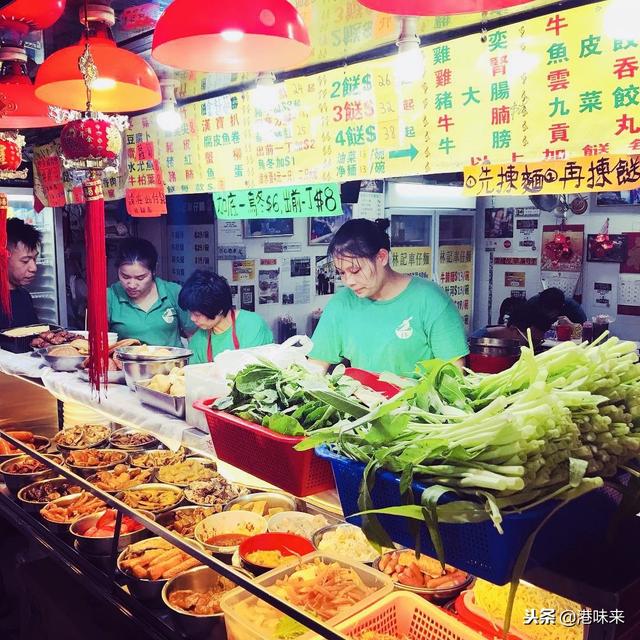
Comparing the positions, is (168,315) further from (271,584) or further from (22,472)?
(271,584)

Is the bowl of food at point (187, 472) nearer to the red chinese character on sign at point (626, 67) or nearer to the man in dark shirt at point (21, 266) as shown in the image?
the red chinese character on sign at point (626, 67)

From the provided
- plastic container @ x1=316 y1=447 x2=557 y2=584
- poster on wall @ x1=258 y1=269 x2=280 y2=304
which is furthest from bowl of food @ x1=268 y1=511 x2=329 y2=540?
poster on wall @ x1=258 y1=269 x2=280 y2=304

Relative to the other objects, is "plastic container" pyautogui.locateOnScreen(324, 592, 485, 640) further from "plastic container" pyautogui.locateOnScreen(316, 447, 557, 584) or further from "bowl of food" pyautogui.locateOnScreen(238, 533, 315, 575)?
"plastic container" pyautogui.locateOnScreen(316, 447, 557, 584)

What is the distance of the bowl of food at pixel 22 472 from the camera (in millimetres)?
3619

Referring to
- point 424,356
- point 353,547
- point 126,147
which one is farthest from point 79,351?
point 353,547

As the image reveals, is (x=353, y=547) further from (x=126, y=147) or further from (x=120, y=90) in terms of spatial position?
(x=126, y=147)

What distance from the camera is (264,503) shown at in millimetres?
2863

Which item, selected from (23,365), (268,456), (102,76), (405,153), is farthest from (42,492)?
(405,153)

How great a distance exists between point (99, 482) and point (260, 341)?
3157mm

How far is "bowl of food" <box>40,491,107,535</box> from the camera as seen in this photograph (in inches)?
123

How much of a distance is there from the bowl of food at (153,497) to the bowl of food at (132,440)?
1.84 ft

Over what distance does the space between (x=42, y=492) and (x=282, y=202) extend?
2.32 meters

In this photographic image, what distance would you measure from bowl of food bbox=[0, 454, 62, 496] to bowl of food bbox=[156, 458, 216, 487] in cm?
70

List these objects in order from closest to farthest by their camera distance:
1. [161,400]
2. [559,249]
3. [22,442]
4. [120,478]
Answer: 1. [120,478]
2. [161,400]
3. [22,442]
4. [559,249]
